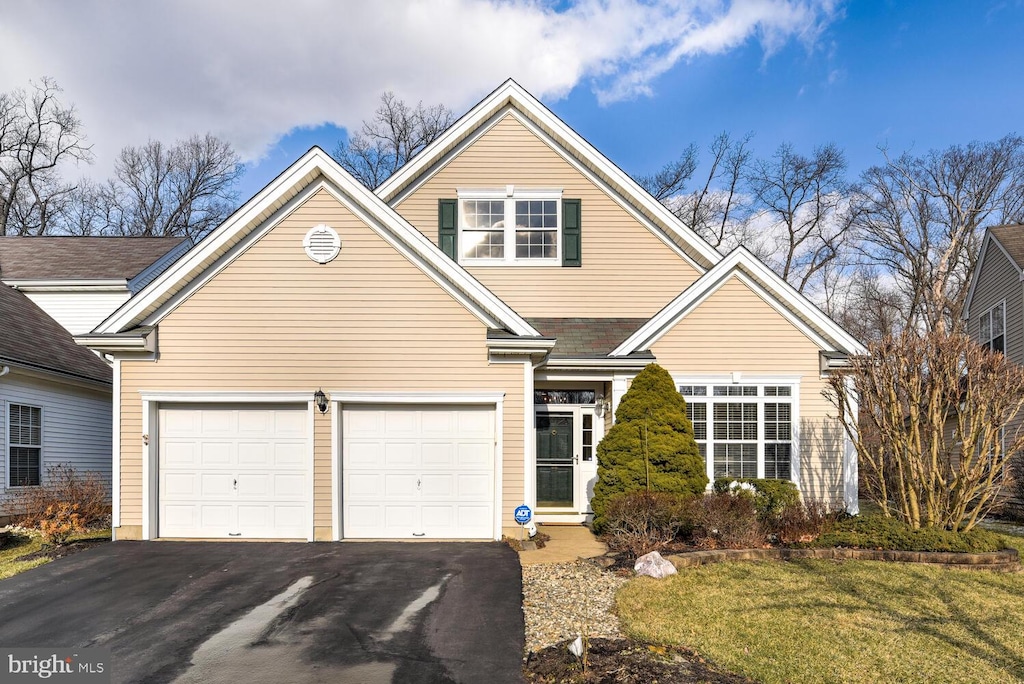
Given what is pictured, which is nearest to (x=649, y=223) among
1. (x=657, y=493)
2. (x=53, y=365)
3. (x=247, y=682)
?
(x=657, y=493)

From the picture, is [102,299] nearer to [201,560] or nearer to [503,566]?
[201,560]

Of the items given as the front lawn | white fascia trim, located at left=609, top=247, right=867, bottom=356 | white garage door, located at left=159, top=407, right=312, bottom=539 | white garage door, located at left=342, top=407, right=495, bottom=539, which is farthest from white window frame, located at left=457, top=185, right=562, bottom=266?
the front lawn

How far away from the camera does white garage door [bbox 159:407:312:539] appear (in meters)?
11.2

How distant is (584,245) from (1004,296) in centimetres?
1427

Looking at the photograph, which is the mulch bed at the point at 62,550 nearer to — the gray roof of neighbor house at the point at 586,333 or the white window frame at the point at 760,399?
the gray roof of neighbor house at the point at 586,333

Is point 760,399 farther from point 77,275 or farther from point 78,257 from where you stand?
point 78,257

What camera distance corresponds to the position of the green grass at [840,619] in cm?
587

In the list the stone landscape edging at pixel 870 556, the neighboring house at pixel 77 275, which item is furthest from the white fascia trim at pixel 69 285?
the stone landscape edging at pixel 870 556

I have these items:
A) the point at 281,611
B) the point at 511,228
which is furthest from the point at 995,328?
the point at 281,611

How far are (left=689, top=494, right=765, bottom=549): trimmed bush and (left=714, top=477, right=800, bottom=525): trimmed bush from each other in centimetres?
165

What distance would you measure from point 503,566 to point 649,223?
8415mm

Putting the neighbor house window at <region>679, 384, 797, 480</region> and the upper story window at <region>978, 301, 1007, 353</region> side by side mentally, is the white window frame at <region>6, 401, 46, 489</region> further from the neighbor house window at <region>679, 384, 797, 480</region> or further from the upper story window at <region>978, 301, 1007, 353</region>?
the upper story window at <region>978, 301, 1007, 353</region>

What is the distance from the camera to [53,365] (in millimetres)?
14430

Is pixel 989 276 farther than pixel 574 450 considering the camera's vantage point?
Yes
